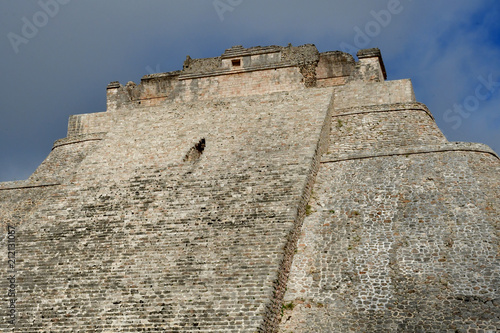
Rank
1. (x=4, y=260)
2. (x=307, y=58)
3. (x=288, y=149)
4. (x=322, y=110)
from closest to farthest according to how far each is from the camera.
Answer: (x=4, y=260) < (x=288, y=149) < (x=322, y=110) < (x=307, y=58)

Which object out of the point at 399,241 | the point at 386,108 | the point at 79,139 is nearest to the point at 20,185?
the point at 79,139

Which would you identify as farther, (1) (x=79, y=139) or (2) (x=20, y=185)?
(1) (x=79, y=139)

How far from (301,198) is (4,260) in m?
6.38

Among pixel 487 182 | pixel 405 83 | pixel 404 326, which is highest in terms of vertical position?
pixel 405 83

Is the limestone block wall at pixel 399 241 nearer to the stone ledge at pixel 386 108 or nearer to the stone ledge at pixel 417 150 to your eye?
the stone ledge at pixel 417 150

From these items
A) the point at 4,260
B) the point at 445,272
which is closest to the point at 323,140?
the point at 445,272

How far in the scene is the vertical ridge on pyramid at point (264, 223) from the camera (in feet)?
33.3

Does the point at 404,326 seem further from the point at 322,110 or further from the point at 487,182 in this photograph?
the point at 322,110

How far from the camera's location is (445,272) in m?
10.4

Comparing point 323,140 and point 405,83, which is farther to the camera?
point 405,83

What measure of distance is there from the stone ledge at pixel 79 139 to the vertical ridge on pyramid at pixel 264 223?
1.87 ft

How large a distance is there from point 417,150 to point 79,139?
9.87 meters

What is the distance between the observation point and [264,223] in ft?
38.1

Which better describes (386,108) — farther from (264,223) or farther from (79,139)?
(79,139)
